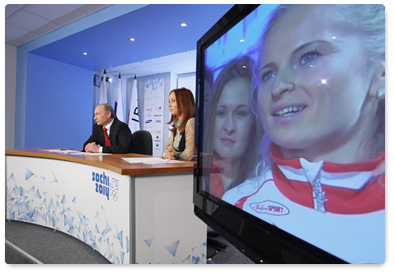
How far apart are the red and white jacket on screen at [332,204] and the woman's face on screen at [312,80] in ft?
0.19

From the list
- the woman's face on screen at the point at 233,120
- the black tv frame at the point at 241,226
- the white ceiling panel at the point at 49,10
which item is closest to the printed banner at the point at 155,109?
the white ceiling panel at the point at 49,10

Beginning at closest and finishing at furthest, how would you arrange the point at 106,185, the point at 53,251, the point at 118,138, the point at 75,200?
the point at 106,185
the point at 53,251
the point at 75,200
the point at 118,138

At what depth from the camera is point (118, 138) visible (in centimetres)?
256

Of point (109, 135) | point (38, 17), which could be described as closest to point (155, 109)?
point (38, 17)

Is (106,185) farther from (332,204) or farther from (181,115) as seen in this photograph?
(332,204)

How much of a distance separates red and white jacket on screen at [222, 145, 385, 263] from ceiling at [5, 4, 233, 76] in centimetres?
204

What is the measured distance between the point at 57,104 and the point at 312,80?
5122 mm

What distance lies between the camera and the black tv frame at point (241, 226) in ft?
1.64

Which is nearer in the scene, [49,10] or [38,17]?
[49,10]

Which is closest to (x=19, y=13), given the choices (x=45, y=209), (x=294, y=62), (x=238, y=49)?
(x=45, y=209)

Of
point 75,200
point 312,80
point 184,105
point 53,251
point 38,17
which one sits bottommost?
point 53,251

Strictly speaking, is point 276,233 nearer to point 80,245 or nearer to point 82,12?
point 80,245

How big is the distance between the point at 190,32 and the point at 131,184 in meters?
2.52

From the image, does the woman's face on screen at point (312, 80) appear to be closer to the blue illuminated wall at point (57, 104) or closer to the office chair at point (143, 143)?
the office chair at point (143, 143)
